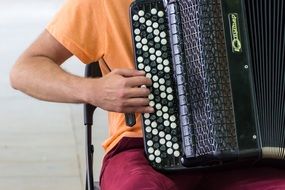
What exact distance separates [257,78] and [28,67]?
57cm

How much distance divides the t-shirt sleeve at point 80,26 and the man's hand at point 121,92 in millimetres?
127

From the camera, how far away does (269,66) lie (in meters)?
1.48

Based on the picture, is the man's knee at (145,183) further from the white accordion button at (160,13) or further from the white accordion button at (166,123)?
the white accordion button at (160,13)

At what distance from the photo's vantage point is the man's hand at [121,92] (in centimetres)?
146

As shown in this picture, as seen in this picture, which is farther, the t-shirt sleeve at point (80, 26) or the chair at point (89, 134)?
the chair at point (89, 134)

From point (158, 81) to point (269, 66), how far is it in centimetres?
25

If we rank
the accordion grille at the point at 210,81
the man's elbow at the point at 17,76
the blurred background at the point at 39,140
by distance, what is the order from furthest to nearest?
the blurred background at the point at 39,140
the man's elbow at the point at 17,76
the accordion grille at the point at 210,81

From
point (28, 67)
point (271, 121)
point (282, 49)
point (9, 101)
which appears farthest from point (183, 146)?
point (9, 101)

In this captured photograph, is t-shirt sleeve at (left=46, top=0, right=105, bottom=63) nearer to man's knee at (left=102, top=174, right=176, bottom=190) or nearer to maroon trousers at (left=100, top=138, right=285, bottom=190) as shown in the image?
maroon trousers at (left=100, top=138, right=285, bottom=190)

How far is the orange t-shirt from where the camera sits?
1631mm

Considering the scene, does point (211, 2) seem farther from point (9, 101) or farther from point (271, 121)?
point (9, 101)

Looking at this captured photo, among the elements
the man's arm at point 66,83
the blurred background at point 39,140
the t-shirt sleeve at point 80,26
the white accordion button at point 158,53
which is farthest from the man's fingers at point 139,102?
the blurred background at point 39,140

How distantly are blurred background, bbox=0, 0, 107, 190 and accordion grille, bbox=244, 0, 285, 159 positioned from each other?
1.35 m

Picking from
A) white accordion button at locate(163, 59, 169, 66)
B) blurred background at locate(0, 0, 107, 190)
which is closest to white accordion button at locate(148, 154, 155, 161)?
white accordion button at locate(163, 59, 169, 66)
